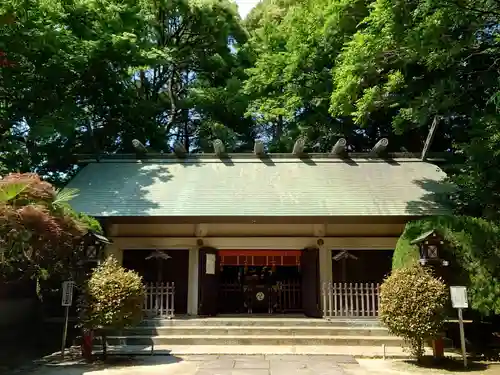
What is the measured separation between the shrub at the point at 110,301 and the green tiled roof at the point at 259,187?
11.5 feet

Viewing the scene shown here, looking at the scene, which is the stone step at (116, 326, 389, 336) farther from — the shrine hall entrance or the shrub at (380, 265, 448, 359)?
the shrine hall entrance

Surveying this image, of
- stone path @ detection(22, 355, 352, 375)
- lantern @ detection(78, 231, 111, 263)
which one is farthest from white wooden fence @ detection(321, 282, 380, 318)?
lantern @ detection(78, 231, 111, 263)

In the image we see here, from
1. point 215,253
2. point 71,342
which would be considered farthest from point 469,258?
point 71,342

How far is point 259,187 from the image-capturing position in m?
13.7

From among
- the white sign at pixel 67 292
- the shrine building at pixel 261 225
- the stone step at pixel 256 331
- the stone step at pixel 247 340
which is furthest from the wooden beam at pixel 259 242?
the white sign at pixel 67 292

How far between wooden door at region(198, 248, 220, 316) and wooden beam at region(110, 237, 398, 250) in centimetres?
36

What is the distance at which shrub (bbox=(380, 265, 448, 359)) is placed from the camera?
8.09 meters

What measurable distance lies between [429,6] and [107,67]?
12.0 metres

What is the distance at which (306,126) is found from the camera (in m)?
19.1

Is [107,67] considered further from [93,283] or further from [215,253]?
[93,283]

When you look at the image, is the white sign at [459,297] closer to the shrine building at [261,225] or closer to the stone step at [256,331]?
the stone step at [256,331]

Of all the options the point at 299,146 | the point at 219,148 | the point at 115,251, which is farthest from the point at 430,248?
the point at 115,251

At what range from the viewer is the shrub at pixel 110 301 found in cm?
845

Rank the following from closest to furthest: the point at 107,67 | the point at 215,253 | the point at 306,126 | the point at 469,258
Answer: the point at 469,258
the point at 215,253
the point at 107,67
the point at 306,126
